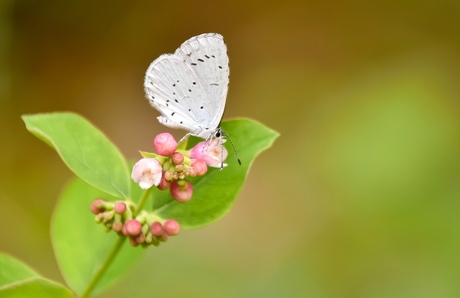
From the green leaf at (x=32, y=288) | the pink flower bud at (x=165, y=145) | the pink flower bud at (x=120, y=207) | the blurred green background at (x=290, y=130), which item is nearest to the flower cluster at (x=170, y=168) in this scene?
A: the pink flower bud at (x=165, y=145)

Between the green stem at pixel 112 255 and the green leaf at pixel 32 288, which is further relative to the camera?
the green stem at pixel 112 255

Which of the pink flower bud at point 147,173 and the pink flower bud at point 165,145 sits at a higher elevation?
the pink flower bud at point 165,145

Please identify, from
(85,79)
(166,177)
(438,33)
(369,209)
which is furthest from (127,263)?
(438,33)

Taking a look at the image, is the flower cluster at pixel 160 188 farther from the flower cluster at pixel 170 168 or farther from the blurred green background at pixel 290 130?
the blurred green background at pixel 290 130

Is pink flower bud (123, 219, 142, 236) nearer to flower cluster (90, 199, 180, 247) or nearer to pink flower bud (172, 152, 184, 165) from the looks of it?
flower cluster (90, 199, 180, 247)

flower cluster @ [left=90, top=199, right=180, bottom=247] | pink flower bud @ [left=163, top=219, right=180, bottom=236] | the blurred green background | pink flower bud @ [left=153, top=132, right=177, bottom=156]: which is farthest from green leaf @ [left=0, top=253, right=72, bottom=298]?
the blurred green background

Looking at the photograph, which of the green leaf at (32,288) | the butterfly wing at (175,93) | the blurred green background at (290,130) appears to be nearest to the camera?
the green leaf at (32,288)
